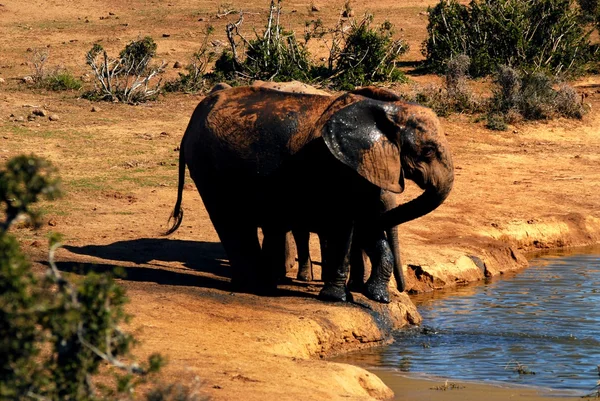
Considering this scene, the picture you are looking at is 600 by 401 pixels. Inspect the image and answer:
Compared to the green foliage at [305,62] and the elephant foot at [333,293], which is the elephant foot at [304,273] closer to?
the elephant foot at [333,293]

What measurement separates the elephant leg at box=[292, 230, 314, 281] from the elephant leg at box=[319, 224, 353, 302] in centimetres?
94

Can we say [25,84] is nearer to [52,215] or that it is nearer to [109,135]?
[109,135]

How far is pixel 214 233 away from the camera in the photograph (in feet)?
40.8

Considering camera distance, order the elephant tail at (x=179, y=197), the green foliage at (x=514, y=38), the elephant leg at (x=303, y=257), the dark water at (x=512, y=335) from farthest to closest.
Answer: the green foliage at (x=514, y=38), the elephant tail at (x=179, y=197), the elephant leg at (x=303, y=257), the dark water at (x=512, y=335)

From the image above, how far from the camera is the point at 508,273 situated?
12.6 metres

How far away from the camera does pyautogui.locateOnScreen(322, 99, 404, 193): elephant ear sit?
9.05 meters

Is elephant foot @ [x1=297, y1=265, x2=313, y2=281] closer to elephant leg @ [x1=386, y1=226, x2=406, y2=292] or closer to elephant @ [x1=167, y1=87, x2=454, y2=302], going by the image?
elephant @ [x1=167, y1=87, x2=454, y2=302]

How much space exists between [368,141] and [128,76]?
11635 millimetres

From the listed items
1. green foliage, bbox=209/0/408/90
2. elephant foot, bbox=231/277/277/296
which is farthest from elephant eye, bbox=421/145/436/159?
green foliage, bbox=209/0/408/90

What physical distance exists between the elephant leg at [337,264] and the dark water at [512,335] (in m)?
0.61

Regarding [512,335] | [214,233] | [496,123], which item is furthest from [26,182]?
[496,123]

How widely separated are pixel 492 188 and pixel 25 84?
28.7 ft

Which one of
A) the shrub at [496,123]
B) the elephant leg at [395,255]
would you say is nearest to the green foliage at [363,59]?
the shrub at [496,123]

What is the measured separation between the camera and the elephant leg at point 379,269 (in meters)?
9.70
